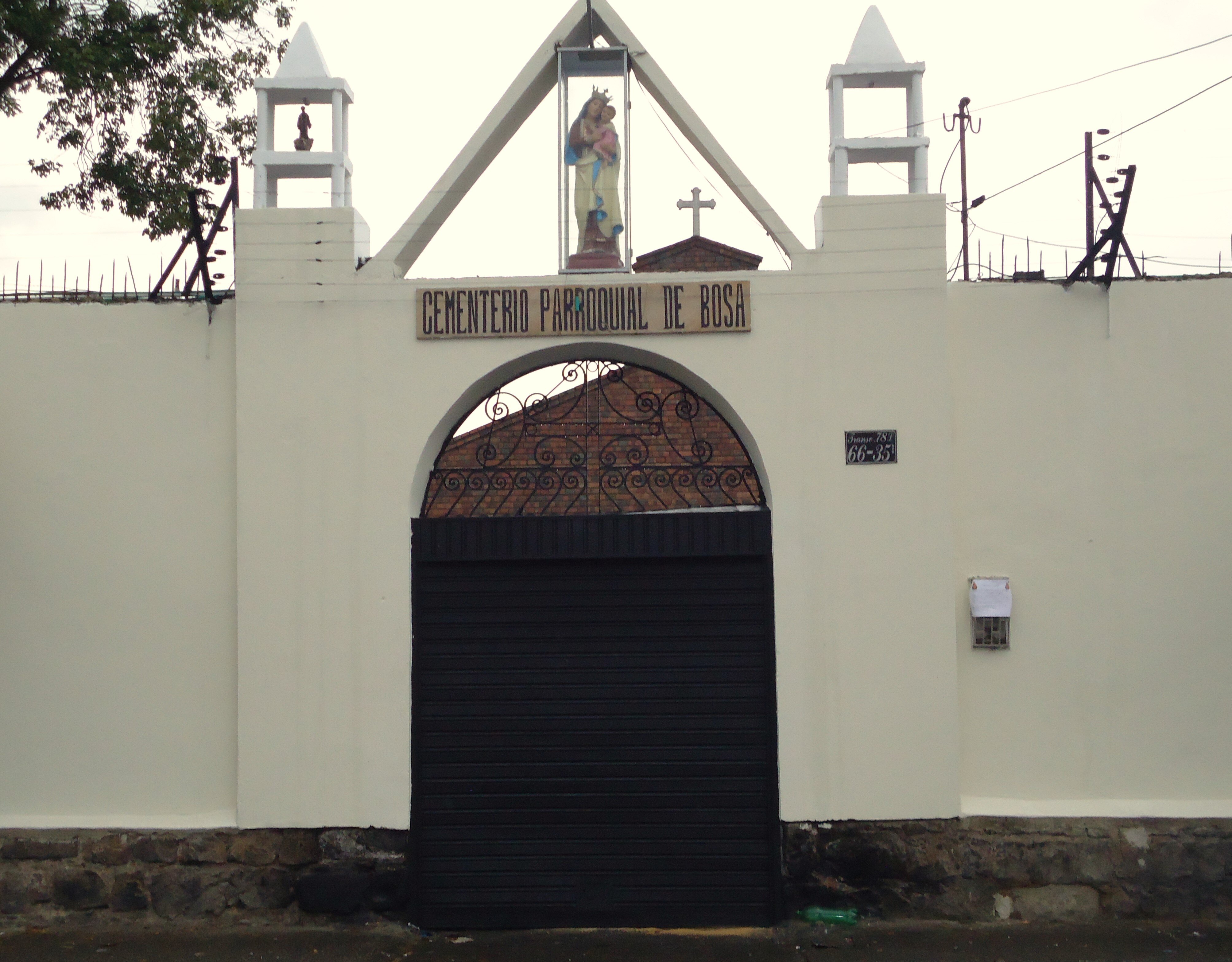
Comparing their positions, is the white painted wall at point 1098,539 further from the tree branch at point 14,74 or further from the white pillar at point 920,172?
the tree branch at point 14,74

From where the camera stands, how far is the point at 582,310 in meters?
7.16

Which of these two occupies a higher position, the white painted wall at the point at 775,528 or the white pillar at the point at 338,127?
the white pillar at the point at 338,127

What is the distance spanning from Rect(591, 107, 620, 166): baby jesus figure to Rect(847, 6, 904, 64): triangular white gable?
1591mm

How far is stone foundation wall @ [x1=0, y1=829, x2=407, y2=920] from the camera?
6.89 metres

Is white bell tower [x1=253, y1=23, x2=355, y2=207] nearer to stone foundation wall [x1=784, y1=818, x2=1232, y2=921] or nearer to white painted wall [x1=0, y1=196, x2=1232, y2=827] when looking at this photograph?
white painted wall [x1=0, y1=196, x2=1232, y2=827]

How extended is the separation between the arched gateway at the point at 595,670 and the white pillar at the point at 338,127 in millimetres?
1921

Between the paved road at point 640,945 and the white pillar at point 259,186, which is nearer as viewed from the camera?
the paved road at point 640,945

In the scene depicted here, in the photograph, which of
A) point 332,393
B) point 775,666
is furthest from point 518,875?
point 332,393

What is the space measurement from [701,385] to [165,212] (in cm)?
761

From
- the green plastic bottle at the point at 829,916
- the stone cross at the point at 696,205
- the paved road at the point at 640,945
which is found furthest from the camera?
the stone cross at the point at 696,205

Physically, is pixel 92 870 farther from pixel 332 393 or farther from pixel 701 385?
pixel 701 385

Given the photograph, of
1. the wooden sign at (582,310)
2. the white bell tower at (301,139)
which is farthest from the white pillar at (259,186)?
the wooden sign at (582,310)

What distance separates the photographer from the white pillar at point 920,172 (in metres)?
7.22

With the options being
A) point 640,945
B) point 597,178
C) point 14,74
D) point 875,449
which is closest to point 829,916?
point 640,945
